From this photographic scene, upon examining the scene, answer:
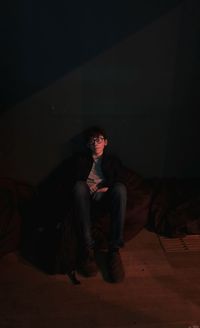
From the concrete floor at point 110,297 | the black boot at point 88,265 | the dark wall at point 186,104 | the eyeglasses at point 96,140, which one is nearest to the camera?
the concrete floor at point 110,297

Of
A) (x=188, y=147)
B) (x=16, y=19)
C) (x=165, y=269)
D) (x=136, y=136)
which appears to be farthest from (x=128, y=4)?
(x=165, y=269)

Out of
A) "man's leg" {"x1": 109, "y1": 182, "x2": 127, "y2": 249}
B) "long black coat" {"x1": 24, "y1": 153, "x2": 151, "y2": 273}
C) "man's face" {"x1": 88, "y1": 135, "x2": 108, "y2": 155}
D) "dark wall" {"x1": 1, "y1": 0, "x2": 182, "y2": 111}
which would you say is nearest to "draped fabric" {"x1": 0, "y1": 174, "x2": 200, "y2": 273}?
"long black coat" {"x1": 24, "y1": 153, "x2": 151, "y2": 273}

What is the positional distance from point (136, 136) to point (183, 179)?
66 centimetres

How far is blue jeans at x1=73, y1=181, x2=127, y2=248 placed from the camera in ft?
9.05

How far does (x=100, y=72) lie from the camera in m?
3.14

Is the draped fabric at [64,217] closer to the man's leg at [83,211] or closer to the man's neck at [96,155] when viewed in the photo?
the man's leg at [83,211]

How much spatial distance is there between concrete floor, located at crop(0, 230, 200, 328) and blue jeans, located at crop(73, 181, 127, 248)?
0.77ft

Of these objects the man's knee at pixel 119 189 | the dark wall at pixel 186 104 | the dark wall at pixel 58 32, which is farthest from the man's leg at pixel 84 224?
the dark wall at pixel 186 104

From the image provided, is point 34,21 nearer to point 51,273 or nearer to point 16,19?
point 16,19

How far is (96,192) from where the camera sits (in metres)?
A: 2.90

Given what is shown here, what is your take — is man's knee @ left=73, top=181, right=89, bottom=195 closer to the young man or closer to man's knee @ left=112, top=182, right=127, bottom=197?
the young man

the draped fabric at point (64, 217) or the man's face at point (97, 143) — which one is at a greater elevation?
the man's face at point (97, 143)

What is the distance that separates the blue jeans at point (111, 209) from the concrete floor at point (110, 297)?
0.23 m

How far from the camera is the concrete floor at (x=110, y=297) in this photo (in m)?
2.35
